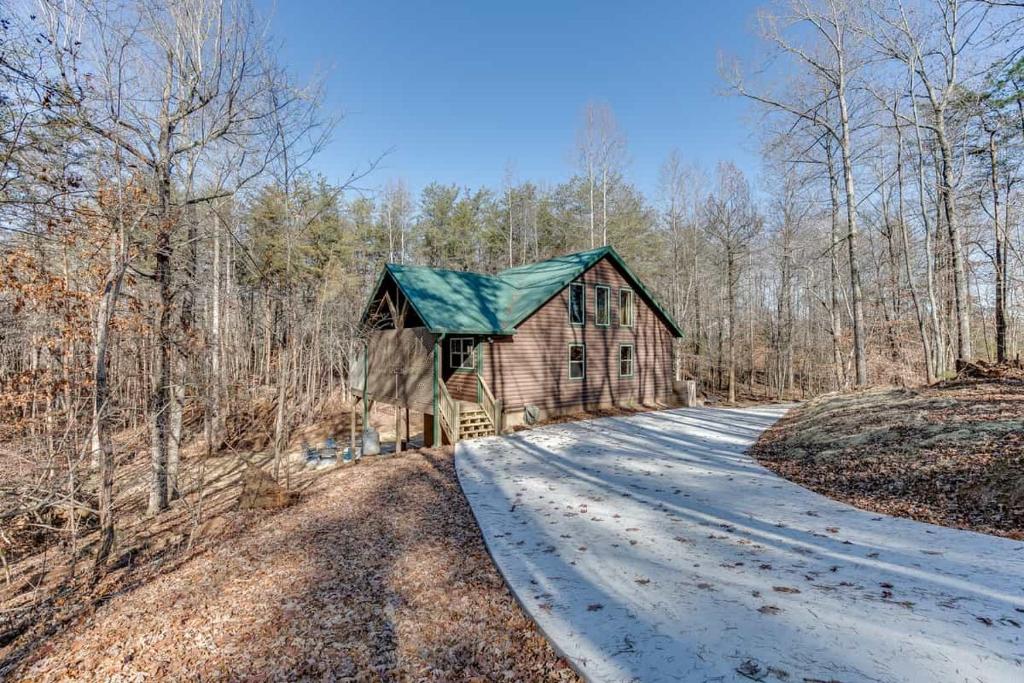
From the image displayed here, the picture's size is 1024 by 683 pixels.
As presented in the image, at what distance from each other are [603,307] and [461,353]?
578 centimetres

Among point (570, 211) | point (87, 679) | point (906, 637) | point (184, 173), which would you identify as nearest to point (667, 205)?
point (570, 211)

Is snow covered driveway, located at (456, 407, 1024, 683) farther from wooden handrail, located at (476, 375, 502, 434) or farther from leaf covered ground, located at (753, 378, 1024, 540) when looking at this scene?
wooden handrail, located at (476, 375, 502, 434)

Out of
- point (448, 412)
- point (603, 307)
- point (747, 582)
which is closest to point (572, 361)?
point (603, 307)

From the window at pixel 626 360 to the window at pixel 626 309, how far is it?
2.85 ft

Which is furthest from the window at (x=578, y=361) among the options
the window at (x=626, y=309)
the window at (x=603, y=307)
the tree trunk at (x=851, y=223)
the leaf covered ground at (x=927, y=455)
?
the tree trunk at (x=851, y=223)

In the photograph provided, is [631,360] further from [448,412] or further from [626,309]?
[448,412]

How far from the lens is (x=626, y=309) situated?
1739cm

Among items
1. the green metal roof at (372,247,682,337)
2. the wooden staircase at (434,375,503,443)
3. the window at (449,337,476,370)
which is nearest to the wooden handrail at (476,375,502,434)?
the wooden staircase at (434,375,503,443)

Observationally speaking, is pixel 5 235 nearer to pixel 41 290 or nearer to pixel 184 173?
pixel 41 290

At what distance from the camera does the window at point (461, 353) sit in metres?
14.1

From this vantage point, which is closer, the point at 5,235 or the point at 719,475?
the point at 5,235

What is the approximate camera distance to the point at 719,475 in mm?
7609

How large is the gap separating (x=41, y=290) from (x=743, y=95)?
2010cm

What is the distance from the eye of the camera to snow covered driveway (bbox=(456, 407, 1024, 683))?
2912 millimetres
